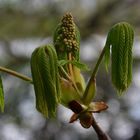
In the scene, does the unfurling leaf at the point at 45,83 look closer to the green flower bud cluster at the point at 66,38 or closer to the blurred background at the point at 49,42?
the green flower bud cluster at the point at 66,38

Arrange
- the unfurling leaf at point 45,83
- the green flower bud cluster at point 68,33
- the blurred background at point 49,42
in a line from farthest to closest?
1. the blurred background at point 49,42
2. the green flower bud cluster at point 68,33
3. the unfurling leaf at point 45,83

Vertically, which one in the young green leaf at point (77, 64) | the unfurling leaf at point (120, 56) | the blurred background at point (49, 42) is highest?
the unfurling leaf at point (120, 56)

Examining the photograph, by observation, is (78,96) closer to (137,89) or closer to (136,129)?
(136,129)

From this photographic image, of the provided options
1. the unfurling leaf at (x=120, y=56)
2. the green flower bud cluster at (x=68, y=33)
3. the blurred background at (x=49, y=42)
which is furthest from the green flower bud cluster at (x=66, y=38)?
the blurred background at (x=49, y=42)

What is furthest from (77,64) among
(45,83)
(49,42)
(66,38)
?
(49,42)

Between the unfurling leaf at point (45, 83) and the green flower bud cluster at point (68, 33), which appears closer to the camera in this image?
the unfurling leaf at point (45, 83)

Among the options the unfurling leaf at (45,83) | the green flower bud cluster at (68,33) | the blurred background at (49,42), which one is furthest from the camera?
the blurred background at (49,42)

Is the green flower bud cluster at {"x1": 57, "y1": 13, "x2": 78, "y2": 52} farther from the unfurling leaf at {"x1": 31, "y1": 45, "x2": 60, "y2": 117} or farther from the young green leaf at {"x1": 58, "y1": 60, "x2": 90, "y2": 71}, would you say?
the unfurling leaf at {"x1": 31, "y1": 45, "x2": 60, "y2": 117}

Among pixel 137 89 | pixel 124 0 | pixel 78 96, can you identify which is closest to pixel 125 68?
pixel 78 96
